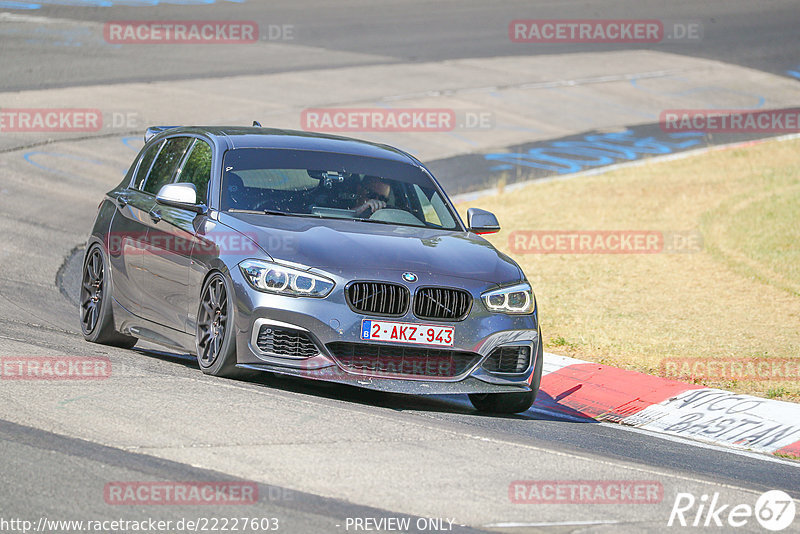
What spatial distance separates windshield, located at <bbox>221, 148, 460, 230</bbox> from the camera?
886cm

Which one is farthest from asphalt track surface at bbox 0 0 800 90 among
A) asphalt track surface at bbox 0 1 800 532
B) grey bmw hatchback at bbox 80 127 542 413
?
grey bmw hatchback at bbox 80 127 542 413

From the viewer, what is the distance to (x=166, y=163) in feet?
32.8

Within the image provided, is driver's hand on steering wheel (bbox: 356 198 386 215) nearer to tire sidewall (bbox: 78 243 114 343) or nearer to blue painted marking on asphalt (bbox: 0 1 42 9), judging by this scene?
tire sidewall (bbox: 78 243 114 343)

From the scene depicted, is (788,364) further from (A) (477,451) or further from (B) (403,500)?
(B) (403,500)

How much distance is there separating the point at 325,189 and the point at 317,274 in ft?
4.49

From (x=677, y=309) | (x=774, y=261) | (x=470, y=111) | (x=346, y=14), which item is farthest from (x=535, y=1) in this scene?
(x=677, y=309)

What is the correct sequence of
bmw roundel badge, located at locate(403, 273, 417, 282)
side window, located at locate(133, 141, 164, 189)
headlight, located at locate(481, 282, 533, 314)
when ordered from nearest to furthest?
bmw roundel badge, located at locate(403, 273, 417, 282)
headlight, located at locate(481, 282, 533, 314)
side window, located at locate(133, 141, 164, 189)

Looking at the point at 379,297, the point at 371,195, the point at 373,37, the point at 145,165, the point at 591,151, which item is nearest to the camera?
the point at 379,297

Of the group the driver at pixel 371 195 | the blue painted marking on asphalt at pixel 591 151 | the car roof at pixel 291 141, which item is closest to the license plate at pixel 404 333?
the driver at pixel 371 195

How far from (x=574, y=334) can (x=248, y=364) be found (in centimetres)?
528

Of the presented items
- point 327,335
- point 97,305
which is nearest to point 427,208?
point 327,335

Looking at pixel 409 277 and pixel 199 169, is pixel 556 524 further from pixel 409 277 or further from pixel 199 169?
pixel 199 169

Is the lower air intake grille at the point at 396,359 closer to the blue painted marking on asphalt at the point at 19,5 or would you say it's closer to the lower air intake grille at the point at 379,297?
the lower air intake grille at the point at 379,297

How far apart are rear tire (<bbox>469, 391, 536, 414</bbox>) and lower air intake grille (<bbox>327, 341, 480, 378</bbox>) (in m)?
0.68
